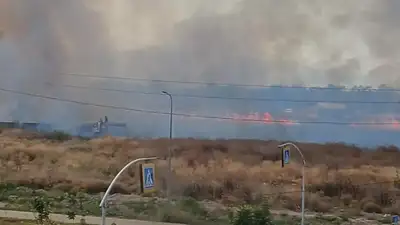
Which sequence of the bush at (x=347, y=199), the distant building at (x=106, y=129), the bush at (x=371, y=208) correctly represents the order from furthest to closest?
1. the distant building at (x=106, y=129)
2. the bush at (x=347, y=199)
3. the bush at (x=371, y=208)

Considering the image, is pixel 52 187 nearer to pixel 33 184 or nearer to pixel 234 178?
pixel 33 184

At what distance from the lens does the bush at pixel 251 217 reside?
11648mm

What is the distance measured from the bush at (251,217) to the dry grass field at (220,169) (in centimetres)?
167

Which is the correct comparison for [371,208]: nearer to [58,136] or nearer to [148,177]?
[148,177]

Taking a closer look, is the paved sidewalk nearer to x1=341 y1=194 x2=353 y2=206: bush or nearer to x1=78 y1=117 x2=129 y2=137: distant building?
x1=78 y1=117 x2=129 y2=137: distant building

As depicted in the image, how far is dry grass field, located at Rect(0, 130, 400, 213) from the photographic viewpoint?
46.2 ft

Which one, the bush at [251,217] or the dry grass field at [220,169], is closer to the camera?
the bush at [251,217]

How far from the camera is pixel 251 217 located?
11.7m

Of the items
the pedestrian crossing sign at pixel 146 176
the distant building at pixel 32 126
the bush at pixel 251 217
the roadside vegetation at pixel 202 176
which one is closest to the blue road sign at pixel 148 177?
the pedestrian crossing sign at pixel 146 176

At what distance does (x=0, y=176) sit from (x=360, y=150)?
8.93m

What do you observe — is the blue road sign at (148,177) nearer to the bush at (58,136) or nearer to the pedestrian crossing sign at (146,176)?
the pedestrian crossing sign at (146,176)

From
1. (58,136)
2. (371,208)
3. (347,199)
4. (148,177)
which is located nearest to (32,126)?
(58,136)


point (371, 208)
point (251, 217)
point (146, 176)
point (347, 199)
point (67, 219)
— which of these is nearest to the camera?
point (146, 176)

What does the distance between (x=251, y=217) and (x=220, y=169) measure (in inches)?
121
